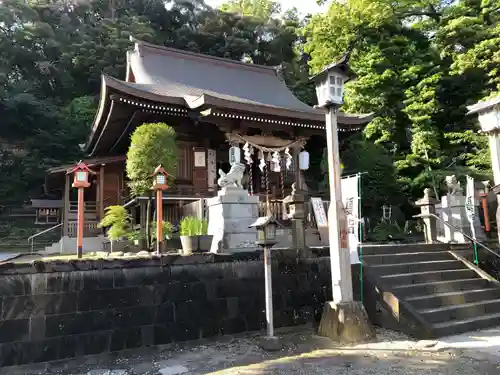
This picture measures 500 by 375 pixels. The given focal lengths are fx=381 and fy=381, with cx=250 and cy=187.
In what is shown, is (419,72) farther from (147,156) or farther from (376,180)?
(147,156)

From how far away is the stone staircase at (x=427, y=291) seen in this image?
20.7 ft

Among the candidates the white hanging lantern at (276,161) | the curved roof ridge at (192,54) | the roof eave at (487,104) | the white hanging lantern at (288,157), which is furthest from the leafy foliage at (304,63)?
the roof eave at (487,104)

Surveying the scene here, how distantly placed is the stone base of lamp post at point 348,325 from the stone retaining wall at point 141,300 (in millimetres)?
927

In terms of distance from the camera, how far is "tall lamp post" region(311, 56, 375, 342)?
19.6ft

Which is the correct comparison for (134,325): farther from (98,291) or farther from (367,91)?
(367,91)

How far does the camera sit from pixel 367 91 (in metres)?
17.6

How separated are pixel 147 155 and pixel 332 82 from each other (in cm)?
456

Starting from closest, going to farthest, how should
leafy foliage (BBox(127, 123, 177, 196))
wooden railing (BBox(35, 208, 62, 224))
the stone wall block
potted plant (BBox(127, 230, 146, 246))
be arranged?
the stone wall block
leafy foliage (BBox(127, 123, 177, 196))
potted plant (BBox(127, 230, 146, 246))
wooden railing (BBox(35, 208, 62, 224))

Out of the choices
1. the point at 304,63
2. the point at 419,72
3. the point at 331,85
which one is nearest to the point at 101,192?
the point at 331,85

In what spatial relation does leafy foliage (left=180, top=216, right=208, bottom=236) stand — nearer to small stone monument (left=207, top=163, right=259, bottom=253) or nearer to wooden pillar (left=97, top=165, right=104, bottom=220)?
small stone monument (left=207, top=163, right=259, bottom=253)

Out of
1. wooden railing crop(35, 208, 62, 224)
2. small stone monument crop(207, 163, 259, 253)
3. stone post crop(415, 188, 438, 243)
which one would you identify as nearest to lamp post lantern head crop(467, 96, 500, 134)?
stone post crop(415, 188, 438, 243)

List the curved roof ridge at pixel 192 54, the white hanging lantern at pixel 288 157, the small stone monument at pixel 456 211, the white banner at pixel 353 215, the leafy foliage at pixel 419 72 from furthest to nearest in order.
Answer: the curved roof ridge at pixel 192 54, the leafy foliage at pixel 419 72, the white hanging lantern at pixel 288 157, the small stone monument at pixel 456 211, the white banner at pixel 353 215

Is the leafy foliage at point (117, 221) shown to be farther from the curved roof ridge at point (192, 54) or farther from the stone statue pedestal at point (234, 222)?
the curved roof ridge at point (192, 54)

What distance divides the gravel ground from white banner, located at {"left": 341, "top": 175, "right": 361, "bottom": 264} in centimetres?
151
